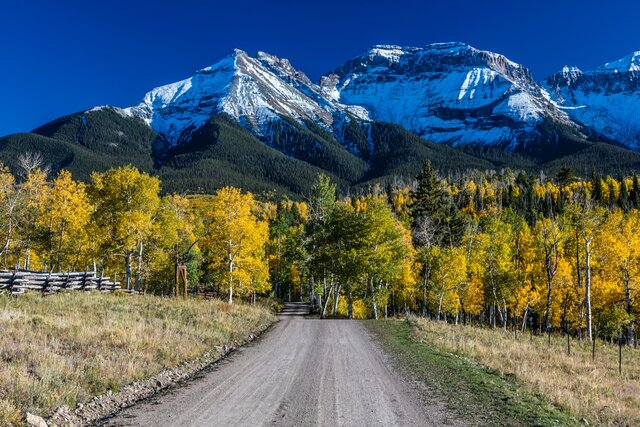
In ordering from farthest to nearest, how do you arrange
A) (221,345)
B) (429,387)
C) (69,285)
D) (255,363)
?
(69,285) → (221,345) → (255,363) → (429,387)

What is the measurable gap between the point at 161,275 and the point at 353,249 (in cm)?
3389

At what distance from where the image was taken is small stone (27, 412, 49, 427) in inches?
309

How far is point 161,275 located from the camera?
2317 inches

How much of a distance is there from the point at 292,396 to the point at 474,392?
4.84 metres

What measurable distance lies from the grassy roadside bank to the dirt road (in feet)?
2.38

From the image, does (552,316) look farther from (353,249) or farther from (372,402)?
(372,402)

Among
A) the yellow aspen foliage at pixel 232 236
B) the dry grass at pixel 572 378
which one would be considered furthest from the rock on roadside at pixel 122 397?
the yellow aspen foliage at pixel 232 236

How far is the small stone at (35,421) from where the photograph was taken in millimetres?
7859

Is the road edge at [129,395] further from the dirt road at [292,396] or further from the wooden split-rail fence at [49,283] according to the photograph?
the wooden split-rail fence at [49,283]

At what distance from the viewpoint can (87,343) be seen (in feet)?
44.5

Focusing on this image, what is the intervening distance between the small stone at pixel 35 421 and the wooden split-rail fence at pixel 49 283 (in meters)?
21.8

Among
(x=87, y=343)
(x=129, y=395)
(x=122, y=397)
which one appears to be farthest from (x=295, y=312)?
(x=122, y=397)

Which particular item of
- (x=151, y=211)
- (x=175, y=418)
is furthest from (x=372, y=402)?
(x=151, y=211)

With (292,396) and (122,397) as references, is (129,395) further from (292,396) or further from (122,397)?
(292,396)
